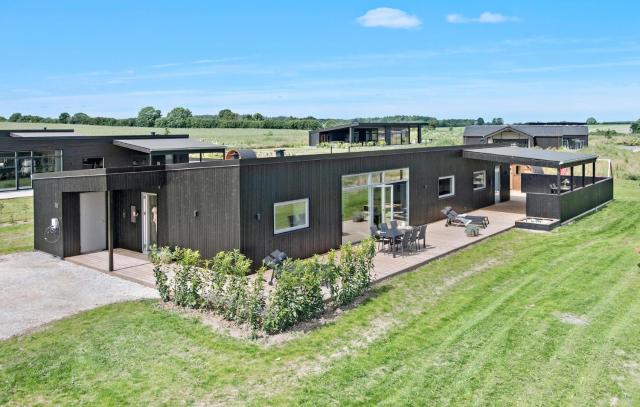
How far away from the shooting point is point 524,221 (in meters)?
17.0

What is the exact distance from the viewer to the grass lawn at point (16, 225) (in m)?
14.9

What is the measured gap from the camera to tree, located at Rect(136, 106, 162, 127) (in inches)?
3285

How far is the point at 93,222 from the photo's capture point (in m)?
13.7

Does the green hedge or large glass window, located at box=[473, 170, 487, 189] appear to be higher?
large glass window, located at box=[473, 170, 487, 189]

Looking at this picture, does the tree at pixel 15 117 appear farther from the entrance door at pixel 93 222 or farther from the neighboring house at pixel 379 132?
the entrance door at pixel 93 222

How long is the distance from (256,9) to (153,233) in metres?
15.0

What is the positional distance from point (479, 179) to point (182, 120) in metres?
74.5

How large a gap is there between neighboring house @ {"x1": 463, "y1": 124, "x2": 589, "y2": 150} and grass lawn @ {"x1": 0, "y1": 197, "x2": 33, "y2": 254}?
47077mm

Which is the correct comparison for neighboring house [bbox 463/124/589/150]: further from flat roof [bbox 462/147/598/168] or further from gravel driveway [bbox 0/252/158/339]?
gravel driveway [bbox 0/252/158/339]

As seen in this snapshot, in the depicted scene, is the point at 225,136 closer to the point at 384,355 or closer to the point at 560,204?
the point at 560,204

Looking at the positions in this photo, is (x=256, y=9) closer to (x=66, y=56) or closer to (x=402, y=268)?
(x=402, y=268)

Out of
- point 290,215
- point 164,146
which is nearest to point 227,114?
point 164,146

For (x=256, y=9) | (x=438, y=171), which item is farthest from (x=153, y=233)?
(x=256, y=9)

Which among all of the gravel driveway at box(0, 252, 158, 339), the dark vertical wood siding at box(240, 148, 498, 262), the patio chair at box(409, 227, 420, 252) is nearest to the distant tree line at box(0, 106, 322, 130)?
the dark vertical wood siding at box(240, 148, 498, 262)
